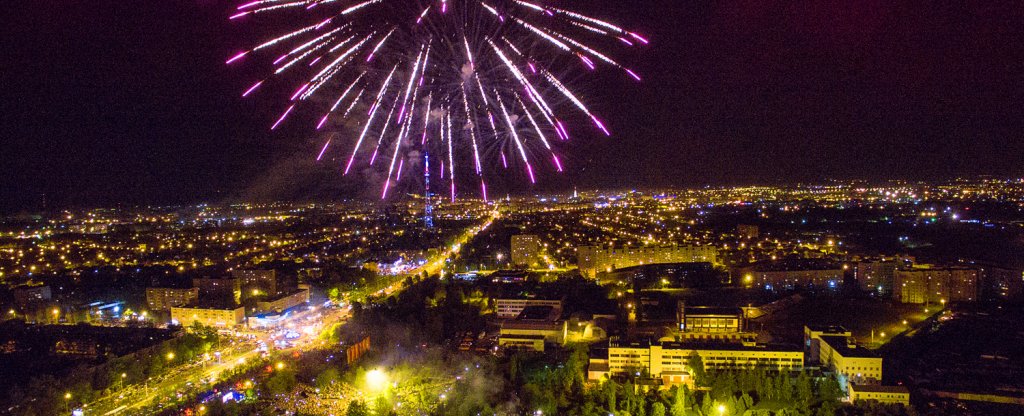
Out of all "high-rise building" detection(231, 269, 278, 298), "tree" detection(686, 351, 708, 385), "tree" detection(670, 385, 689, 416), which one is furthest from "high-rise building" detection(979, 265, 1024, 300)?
"high-rise building" detection(231, 269, 278, 298)

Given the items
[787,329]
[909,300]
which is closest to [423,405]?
[787,329]

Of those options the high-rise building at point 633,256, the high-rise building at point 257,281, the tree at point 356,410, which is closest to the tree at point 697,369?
the tree at point 356,410

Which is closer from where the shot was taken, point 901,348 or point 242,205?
point 901,348

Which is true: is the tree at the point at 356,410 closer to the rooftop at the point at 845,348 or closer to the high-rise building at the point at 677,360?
the high-rise building at the point at 677,360

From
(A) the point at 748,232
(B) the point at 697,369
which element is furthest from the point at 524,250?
(B) the point at 697,369

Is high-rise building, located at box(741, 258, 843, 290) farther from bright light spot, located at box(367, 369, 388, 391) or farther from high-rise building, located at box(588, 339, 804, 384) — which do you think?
bright light spot, located at box(367, 369, 388, 391)

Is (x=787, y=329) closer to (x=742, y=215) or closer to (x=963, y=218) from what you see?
(x=963, y=218)
